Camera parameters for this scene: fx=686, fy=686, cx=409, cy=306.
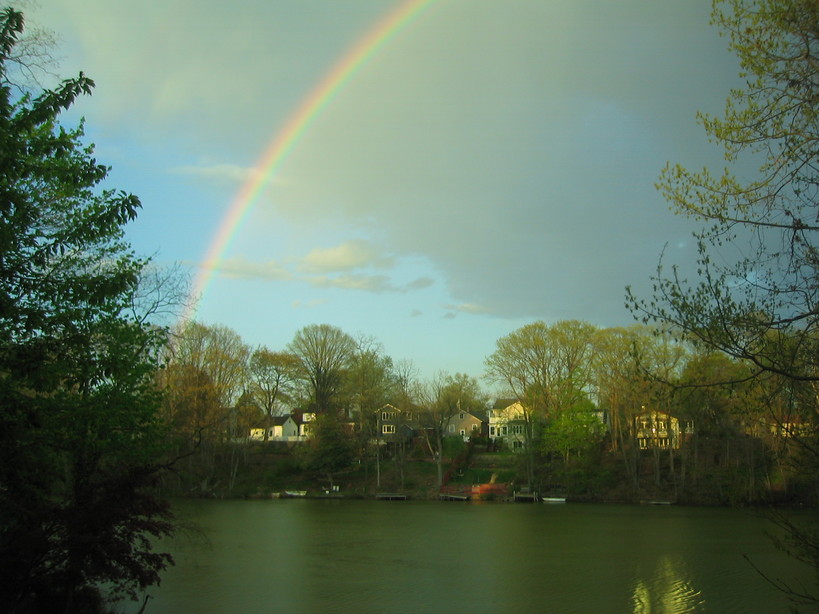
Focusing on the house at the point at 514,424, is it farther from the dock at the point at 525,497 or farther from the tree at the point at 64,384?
the tree at the point at 64,384

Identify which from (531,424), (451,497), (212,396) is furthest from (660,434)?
(212,396)

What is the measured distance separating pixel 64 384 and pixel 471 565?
17.3 meters

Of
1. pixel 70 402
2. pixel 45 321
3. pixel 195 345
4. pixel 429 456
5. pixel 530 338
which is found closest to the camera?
pixel 45 321

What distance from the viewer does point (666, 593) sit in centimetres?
1923

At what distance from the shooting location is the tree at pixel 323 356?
243 feet

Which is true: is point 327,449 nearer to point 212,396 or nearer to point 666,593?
point 212,396

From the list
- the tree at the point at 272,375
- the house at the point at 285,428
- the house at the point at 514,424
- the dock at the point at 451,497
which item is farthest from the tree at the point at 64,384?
the house at the point at 285,428

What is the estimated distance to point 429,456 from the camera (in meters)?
67.1

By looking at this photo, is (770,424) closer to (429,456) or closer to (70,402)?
(70,402)

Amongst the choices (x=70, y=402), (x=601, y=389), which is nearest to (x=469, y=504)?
(x=601, y=389)

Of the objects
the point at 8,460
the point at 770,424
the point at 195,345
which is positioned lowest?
the point at 8,460

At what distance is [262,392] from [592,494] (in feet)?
114

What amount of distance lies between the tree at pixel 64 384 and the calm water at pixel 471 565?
4708 mm

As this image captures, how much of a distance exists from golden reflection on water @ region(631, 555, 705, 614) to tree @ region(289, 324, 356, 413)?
174 feet
